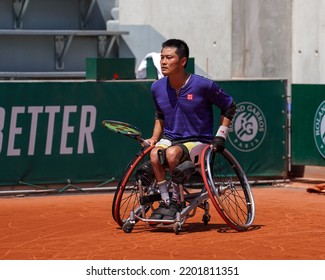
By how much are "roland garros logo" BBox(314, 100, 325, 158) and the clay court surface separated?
1.87 m

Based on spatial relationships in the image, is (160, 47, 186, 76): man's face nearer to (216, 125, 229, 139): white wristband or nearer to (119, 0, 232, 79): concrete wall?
(216, 125, 229, 139): white wristband

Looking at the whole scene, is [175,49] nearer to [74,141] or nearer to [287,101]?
[74,141]

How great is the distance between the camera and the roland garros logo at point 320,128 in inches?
609

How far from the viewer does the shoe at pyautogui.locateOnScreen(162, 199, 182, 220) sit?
1052cm

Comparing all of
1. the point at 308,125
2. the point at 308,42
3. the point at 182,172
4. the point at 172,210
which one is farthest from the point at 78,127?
the point at 308,42

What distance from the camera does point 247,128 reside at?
1552 centimetres

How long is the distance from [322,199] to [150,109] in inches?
107

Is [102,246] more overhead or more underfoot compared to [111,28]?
more underfoot

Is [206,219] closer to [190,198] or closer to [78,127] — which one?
[190,198]

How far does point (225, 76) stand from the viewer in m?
23.1

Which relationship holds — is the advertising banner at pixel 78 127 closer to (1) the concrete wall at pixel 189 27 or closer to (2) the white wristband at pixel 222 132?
(2) the white wristband at pixel 222 132

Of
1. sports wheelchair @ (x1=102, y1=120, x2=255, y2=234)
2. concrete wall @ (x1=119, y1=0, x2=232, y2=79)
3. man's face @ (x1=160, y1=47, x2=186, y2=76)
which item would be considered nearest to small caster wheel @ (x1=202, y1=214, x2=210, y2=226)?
sports wheelchair @ (x1=102, y1=120, x2=255, y2=234)

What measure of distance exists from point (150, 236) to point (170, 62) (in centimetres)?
169
